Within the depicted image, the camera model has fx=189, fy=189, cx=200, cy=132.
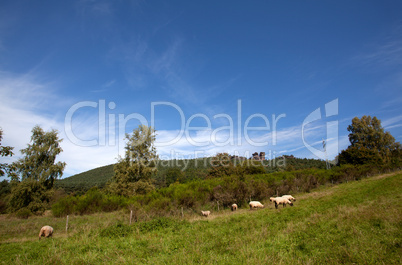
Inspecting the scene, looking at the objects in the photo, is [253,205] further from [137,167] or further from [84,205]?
[84,205]

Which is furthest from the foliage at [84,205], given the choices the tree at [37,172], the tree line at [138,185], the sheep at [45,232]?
the sheep at [45,232]

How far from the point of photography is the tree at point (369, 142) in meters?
46.9

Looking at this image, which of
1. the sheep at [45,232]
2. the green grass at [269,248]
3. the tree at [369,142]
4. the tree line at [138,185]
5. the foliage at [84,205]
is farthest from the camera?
the tree at [369,142]

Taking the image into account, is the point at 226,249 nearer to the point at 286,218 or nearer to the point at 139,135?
the point at 286,218

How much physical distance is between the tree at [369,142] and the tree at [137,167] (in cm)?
4755

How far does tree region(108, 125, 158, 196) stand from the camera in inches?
1076

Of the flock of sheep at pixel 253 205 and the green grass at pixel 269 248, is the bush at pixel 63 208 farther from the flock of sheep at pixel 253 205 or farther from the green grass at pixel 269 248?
the green grass at pixel 269 248

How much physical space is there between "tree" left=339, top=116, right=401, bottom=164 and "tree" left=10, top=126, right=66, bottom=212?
203 feet

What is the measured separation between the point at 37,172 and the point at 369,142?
239 feet

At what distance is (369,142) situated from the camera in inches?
1967

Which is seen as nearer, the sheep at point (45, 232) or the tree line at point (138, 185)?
the sheep at point (45, 232)

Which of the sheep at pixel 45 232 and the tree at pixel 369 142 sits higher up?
the tree at pixel 369 142

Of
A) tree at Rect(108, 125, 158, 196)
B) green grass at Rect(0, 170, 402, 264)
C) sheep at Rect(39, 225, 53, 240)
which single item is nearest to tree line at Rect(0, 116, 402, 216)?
tree at Rect(108, 125, 158, 196)

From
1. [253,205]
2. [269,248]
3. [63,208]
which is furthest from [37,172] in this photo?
[269,248]
